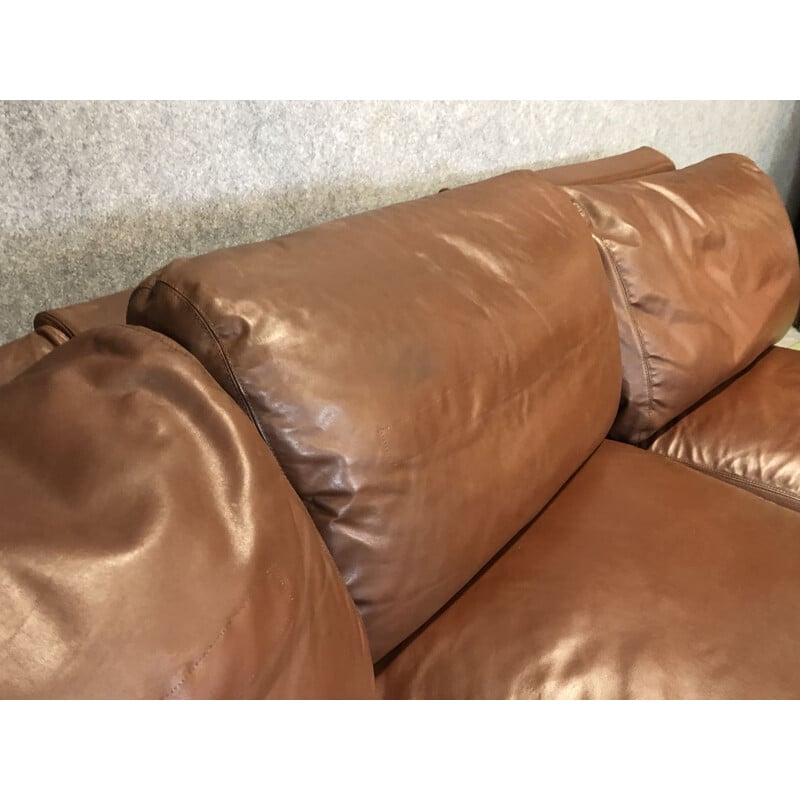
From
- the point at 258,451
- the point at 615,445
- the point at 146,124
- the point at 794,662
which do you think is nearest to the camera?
the point at 258,451

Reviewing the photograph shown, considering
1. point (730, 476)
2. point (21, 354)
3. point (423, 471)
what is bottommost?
point (730, 476)

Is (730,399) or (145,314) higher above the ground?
(145,314)

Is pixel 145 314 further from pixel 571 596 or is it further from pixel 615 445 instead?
pixel 615 445

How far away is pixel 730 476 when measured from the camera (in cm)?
110

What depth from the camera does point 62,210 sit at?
801 millimetres

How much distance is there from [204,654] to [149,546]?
0.27 ft

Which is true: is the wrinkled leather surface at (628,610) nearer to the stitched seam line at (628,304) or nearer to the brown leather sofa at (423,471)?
the brown leather sofa at (423,471)

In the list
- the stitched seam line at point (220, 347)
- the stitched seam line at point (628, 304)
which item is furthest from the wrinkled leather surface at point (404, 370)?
the stitched seam line at point (628, 304)

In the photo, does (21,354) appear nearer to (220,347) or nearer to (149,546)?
(220,347)

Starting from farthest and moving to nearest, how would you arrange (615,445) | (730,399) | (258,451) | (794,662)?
(730,399) → (615,445) → (794,662) → (258,451)

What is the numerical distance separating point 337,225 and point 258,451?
1.10 ft

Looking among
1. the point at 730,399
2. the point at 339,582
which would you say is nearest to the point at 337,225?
the point at 339,582

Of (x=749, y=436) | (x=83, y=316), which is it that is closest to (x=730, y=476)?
(x=749, y=436)
